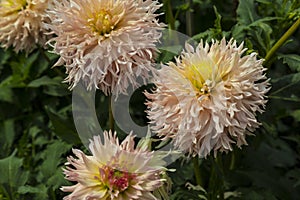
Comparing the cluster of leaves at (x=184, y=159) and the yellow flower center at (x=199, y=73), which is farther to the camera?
the cluster of leaves at (x=184, y=159)

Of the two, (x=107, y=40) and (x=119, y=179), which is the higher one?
(x=107, y=40)

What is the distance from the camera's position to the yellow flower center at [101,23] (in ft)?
5.17

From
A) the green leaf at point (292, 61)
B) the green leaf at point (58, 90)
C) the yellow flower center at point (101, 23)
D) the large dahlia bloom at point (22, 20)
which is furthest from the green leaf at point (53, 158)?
the green leaf at point (292, 61)

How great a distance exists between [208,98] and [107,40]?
28cm

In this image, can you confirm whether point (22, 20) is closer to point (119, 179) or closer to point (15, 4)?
point (15, 4)

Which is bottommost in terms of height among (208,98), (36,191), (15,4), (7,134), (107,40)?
(36,191)

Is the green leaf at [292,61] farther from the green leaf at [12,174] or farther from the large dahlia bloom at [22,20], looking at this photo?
the green leaf at [12,174]

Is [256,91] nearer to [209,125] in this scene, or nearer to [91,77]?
[209,125]

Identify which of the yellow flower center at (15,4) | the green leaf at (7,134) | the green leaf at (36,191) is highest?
the yellow flower center at (15,4)

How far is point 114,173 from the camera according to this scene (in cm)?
147

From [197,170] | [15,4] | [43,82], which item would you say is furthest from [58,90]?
[197,170]

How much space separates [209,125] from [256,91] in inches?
5.4

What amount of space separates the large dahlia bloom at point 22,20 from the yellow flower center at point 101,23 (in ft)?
1.16

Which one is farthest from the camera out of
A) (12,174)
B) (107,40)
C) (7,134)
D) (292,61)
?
(7,134)
